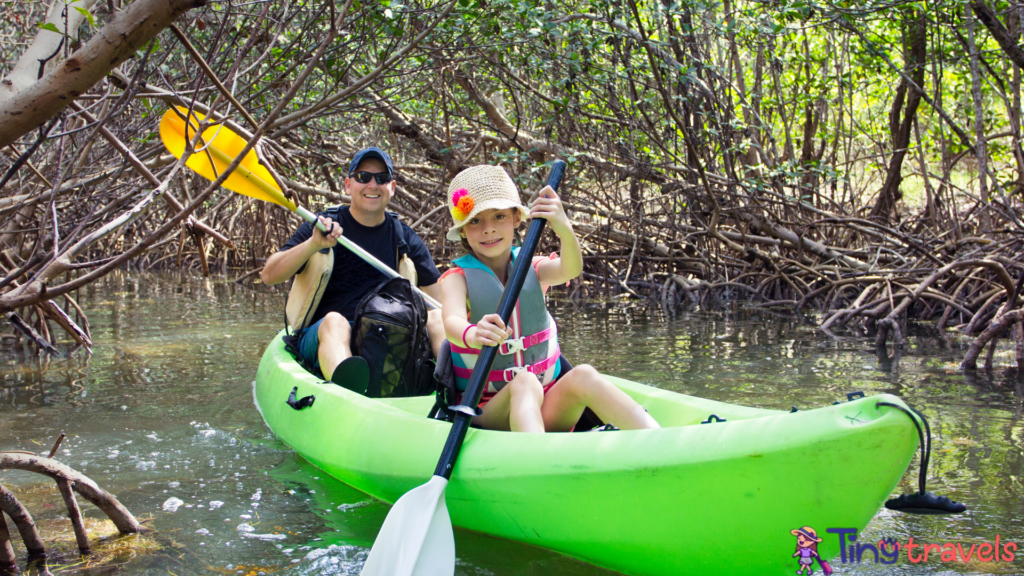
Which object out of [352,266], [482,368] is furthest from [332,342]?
[482,368]

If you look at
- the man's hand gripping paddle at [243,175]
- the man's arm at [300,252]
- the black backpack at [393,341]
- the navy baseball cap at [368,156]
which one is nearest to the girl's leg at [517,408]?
the black backpack at [393,341]

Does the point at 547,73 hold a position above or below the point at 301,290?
above

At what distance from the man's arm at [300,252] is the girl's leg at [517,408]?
1065 millimetres

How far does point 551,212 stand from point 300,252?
1244 mm

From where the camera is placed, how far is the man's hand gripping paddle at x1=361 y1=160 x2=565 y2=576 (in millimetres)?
1730

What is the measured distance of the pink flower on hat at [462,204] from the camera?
2244 millimetres

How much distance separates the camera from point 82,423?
3.17 metres

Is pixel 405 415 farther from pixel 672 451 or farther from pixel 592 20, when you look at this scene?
pixel 592 20

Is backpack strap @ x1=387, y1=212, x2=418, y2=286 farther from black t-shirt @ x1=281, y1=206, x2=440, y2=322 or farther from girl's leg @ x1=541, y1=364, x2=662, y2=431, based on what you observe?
girl's leg @ x1=541, y1=364, x2=662, y2=431

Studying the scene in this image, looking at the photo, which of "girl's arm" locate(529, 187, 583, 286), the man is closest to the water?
the man

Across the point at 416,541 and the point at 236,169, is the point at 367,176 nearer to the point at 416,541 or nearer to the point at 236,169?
the point at 236,169

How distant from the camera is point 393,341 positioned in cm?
280

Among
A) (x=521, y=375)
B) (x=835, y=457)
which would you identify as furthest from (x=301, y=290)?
(x=835, y=457)

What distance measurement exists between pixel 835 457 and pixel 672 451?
317 millimetres
